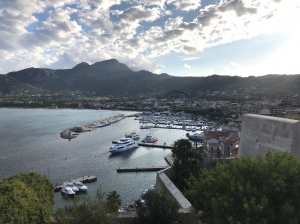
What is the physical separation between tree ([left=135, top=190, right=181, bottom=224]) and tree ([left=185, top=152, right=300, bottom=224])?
1580mm

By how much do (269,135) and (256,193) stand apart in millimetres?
5913

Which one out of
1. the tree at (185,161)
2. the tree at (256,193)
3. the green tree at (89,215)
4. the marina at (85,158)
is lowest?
the marina at (85,158)

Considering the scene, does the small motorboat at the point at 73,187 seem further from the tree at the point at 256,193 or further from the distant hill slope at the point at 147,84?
the distant hill slope at the point at 147,84

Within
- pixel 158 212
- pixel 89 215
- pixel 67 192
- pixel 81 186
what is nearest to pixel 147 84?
pixel 81 186

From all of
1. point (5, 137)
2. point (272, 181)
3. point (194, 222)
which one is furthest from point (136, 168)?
point (5, 137)

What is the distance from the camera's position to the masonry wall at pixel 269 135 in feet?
33.1

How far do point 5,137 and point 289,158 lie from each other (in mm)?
50778

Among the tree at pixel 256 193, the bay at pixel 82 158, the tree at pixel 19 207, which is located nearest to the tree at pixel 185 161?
the bay at pixel 82 158

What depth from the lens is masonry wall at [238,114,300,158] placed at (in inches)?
398

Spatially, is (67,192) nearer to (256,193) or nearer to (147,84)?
(256,193)

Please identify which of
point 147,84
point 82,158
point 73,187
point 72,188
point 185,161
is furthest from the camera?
point 147,84

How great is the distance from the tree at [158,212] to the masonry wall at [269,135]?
4.66 metres

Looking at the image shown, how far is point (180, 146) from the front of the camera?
18359 millimetres

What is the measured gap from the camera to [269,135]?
11406 millimetres
